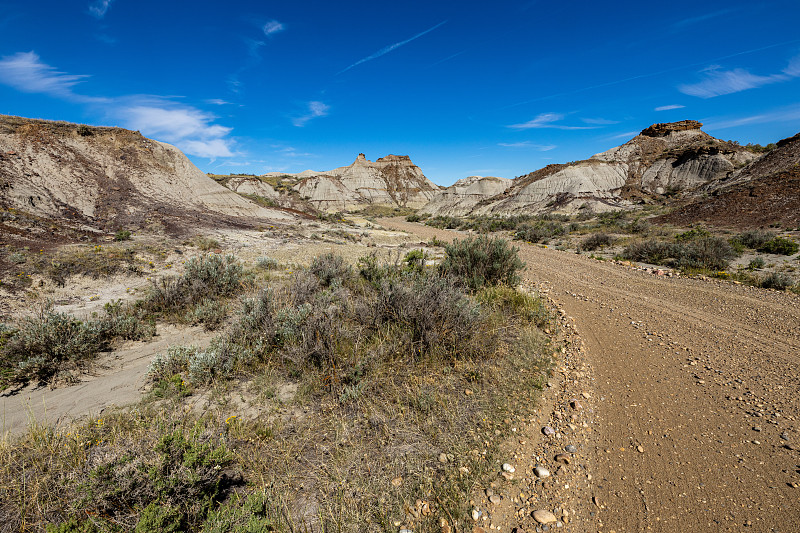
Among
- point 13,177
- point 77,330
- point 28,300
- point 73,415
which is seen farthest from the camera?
point 13,177

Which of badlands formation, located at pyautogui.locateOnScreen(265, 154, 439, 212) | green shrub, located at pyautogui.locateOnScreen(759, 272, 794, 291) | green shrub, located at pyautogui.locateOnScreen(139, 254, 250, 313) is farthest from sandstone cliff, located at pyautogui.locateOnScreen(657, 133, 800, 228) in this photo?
badlands formation, located at pyautogui.locateOnScreen(265, 154, 439, 212)

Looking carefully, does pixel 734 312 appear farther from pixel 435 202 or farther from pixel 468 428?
pixel 435 202

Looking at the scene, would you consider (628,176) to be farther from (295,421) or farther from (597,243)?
(295,421)

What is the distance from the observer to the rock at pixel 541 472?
9.50ft

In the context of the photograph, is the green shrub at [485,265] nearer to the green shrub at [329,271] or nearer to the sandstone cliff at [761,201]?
the green shrub at [329,271]

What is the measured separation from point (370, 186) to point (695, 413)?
8003cm

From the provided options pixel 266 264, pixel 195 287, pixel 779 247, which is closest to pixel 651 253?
pixel 779 247

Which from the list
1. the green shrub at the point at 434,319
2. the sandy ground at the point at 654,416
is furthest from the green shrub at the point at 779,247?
the green shrub at the point at 434,319

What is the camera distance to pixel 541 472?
291 centimetres

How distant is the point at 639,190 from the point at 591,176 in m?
6.17

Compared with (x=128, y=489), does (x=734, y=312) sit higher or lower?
higher

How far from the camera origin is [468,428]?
3.37 m

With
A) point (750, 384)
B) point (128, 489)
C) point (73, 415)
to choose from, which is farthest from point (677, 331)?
point (73, 415)

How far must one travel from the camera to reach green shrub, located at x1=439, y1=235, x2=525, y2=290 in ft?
25.4
